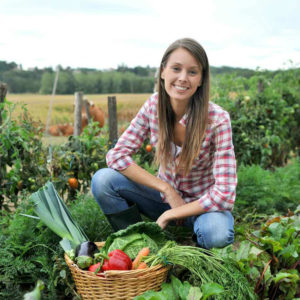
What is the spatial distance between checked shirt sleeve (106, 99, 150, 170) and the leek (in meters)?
0.42

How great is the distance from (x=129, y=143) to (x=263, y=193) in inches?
62.6

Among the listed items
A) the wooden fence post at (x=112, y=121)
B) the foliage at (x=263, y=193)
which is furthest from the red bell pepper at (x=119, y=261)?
the wooden fence post at (x=112, y=121)

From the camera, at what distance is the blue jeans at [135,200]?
228 centimetres

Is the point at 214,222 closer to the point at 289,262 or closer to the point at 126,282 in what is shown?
the point at 289,262

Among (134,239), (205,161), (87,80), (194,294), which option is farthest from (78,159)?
(87,80)

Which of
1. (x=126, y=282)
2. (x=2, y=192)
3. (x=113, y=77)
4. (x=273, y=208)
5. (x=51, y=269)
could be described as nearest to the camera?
(x=126, y=282)

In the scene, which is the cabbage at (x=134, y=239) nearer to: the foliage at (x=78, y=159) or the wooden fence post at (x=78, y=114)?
the foliage at (x=78, y=159)

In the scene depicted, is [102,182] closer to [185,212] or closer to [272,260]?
[185,212]

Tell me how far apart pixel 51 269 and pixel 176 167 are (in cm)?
97

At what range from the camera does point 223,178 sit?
226 centimetres

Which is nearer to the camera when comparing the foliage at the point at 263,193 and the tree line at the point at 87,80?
the foliage at the point at 263,193

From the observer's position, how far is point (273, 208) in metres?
3.57

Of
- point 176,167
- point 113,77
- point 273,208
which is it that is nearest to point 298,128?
point 273,208

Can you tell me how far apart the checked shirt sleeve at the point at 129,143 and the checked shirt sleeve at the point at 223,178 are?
54 cm
